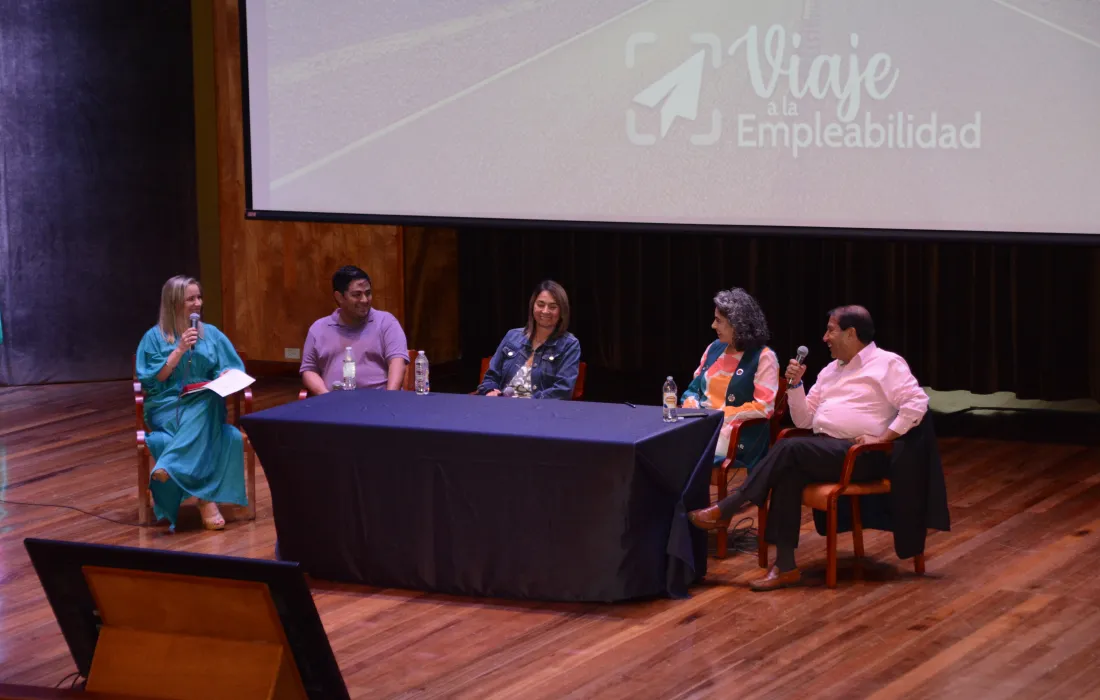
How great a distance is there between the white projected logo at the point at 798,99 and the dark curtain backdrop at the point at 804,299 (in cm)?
147

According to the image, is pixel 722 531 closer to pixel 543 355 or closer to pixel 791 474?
pixel 791 474

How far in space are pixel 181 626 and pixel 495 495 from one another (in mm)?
2002

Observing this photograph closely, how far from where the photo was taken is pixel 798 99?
5.92 m

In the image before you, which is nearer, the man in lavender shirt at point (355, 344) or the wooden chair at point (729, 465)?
the wooden chair at point (729, 465)

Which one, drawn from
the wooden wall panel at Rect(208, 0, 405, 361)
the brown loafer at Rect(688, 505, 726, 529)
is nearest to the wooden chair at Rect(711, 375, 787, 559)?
the brown loafer at Rect(688, 505, 726, 529)

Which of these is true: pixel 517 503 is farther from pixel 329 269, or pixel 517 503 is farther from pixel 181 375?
pixel 329 269

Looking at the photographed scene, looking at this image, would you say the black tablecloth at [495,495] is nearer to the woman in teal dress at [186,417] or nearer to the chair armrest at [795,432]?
the chair armrest at [795,432]

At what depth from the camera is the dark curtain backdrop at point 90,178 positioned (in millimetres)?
8977

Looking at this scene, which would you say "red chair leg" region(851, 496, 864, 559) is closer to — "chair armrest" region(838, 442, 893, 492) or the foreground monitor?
"chair armrest" region(838, 442, 893, 492)

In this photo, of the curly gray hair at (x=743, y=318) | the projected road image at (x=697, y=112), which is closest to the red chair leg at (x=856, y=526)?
the curly gray hair at (x=743, y=318)

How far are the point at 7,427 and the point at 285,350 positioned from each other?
5.77ft

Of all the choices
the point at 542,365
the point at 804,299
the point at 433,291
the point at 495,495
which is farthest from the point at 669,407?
the point at 433,291

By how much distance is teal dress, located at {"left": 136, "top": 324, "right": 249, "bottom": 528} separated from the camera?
5.97 metres

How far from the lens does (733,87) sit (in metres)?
6.03
